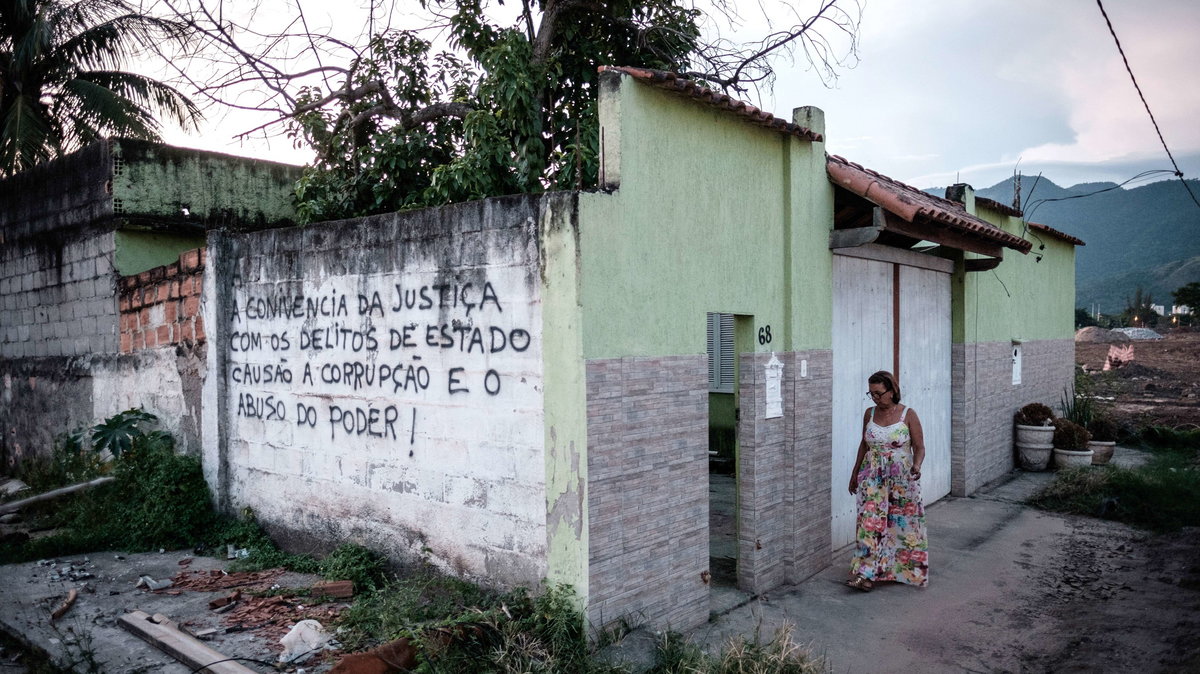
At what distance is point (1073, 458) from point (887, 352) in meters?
4.99

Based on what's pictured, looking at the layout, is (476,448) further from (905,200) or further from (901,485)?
(905,200)

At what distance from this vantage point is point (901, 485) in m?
6.39

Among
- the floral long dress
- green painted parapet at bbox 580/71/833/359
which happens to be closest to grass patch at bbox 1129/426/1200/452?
the floral long dress

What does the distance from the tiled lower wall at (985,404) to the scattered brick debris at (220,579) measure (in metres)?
7.96

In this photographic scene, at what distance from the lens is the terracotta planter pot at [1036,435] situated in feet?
37.1

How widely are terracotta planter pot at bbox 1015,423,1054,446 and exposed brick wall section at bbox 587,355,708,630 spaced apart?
7.92 meters

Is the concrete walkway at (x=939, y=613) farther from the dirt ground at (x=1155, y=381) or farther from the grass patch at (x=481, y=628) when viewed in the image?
the dirt ground at (x=1155, y=381)

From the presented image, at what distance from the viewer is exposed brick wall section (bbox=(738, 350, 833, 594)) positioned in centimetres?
605

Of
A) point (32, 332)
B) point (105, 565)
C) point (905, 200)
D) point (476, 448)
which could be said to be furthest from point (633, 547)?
point (32, 332)

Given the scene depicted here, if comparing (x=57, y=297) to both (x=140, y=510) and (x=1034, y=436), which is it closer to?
(x=140, y=510)

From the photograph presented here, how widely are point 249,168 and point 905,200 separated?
8.16 meters

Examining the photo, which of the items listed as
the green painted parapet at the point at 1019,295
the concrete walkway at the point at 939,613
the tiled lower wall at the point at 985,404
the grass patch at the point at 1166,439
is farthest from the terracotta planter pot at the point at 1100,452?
the concrete walkway at the point at 939,613

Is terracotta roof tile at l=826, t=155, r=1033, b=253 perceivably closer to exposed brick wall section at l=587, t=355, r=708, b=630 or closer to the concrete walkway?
exposed brick wall section at l=587, t=355, r=708, b=630

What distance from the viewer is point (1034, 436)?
37.2ft
